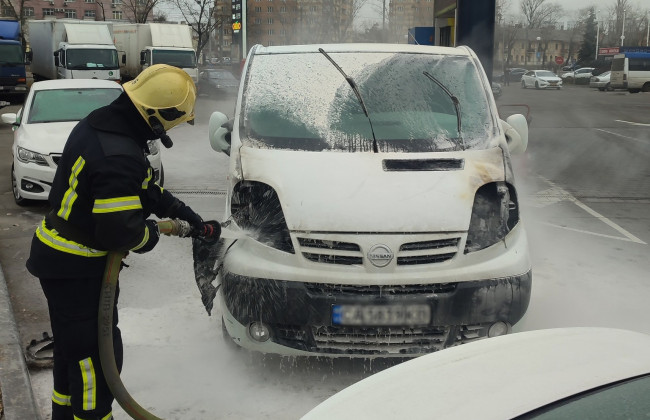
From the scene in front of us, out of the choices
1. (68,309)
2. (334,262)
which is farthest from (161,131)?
(334,262)

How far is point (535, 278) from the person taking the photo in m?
5.93

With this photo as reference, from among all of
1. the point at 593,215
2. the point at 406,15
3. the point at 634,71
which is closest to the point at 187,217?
the point at 593,215

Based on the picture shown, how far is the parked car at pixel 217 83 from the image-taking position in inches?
1221

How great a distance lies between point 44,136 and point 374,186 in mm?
6352

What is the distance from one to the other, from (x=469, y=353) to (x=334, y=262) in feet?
4.71

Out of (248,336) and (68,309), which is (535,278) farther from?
(68,309)

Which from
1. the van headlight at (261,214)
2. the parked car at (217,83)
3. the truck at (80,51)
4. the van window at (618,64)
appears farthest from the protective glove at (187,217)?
the van window at (618,64)

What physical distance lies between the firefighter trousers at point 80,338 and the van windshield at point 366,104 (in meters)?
1.62

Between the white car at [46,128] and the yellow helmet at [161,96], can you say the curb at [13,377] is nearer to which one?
the yellow helmet at [161,96]

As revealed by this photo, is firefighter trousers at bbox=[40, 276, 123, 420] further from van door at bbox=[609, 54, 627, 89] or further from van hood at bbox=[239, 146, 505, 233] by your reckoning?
van door at bbox=[609, 54, 627, 89]

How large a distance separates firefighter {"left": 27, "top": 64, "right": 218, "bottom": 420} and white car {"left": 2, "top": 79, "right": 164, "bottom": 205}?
4.59 m

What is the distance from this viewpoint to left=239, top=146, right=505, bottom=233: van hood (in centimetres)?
368

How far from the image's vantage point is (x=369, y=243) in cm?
363

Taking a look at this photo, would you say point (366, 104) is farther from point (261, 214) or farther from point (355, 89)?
point (261, 214)
